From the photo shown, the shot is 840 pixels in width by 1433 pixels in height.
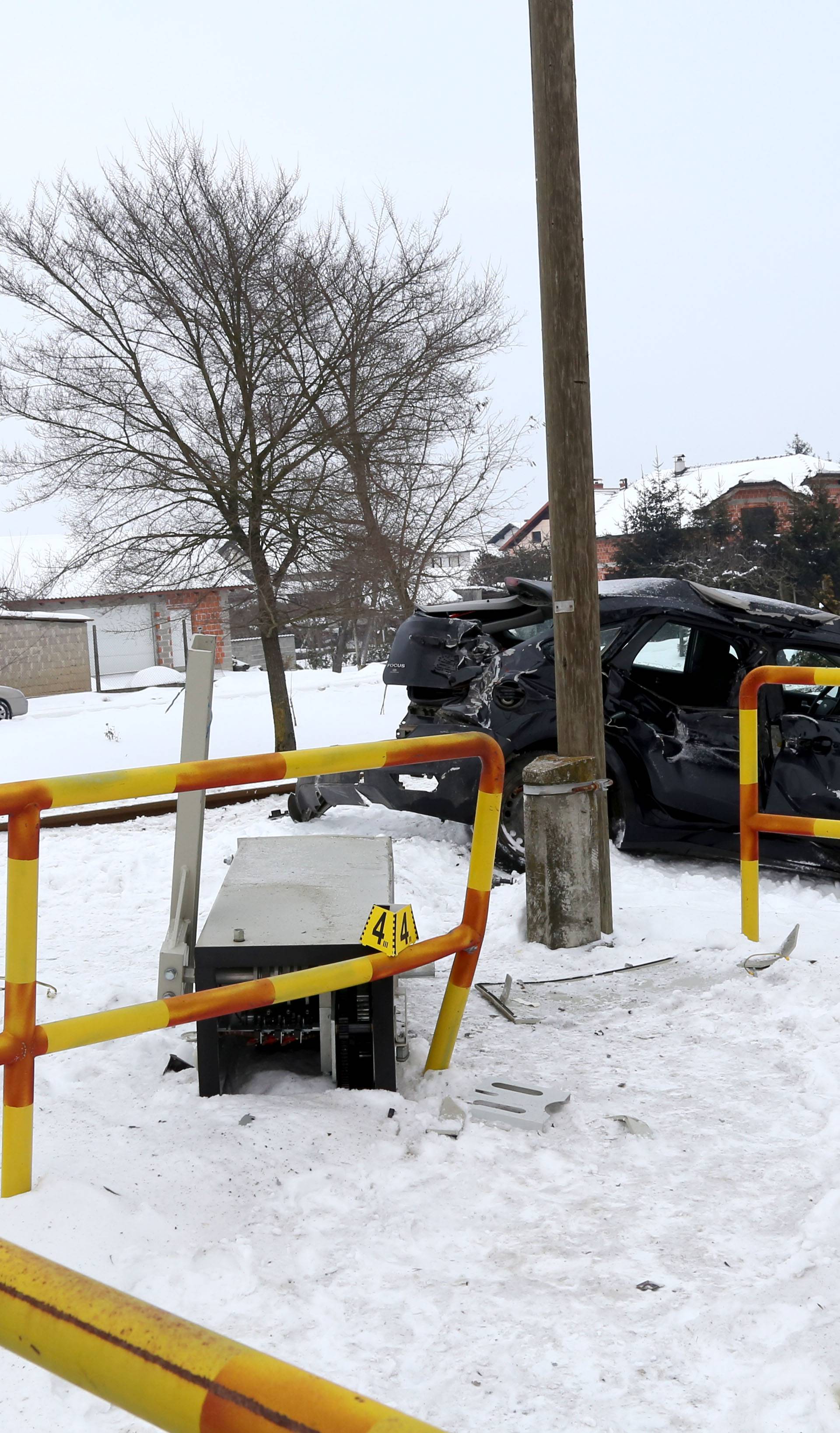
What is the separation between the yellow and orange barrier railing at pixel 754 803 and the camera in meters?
4.66

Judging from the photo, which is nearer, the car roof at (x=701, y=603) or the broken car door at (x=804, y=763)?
the broken car door at (x=804, y=763)

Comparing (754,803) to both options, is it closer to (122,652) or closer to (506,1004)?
(506,1004)

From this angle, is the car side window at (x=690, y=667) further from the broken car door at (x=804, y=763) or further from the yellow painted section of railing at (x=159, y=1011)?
the yellow painted section of railing at (x=159, y=1011)

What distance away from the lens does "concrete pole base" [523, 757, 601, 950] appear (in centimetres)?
498

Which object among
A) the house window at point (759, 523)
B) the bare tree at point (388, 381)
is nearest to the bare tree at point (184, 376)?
the bare tree at point (388, 381)

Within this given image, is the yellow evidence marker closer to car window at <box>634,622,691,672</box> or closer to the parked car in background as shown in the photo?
car window at <box>634,622,691,672</box>

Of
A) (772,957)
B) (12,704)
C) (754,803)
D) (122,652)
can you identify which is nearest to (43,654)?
(122,652)

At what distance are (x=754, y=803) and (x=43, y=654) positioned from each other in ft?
89.3

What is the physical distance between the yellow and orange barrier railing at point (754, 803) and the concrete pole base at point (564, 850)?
0.65 metres

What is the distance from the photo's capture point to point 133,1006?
2953 mm

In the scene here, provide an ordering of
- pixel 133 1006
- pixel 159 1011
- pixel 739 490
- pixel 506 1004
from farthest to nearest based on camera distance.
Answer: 1. pixel 739 490
2. pixel 506 1004
3. pixel 133 1006
4. pixel 159 1011

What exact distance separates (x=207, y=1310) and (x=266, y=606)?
39.5ft

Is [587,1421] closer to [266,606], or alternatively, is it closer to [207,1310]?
[207,1310]

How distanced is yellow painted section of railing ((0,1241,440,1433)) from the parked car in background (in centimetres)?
2079
